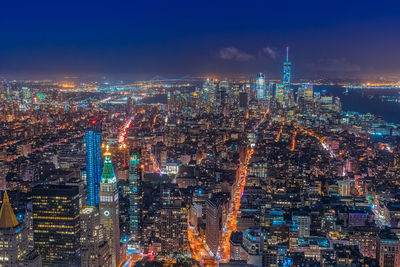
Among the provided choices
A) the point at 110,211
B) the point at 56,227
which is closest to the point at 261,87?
the point at 110,211

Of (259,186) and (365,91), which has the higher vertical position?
(365,91)

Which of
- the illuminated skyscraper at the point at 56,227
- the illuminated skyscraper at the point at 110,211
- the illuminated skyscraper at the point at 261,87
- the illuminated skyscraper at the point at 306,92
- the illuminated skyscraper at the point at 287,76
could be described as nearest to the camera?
the illuminated skyscraper at the point at 56,227

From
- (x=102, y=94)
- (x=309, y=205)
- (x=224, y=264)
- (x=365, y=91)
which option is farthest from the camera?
(x=365, y=91)

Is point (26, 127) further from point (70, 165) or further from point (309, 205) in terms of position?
point (309, 205)

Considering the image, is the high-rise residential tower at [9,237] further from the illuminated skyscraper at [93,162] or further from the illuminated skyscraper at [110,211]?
the illuminated skyscraper at [93,162]

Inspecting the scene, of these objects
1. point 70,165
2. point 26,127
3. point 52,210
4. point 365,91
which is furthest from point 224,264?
point 365,91

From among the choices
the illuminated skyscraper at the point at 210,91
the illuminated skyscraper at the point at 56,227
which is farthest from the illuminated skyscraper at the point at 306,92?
the illuminated skyscraper at the point at 56,227
